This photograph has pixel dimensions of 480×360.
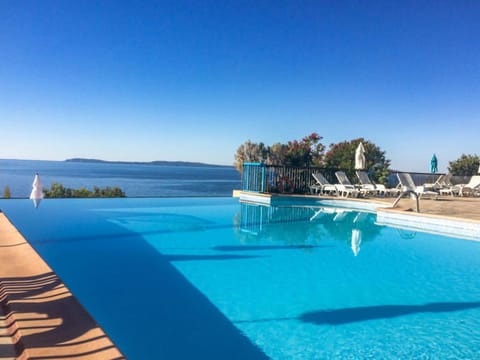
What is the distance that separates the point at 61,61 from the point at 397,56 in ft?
49.6

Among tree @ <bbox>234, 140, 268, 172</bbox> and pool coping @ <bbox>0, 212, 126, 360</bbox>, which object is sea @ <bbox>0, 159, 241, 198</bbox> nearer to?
tree @ <bbox>234, 140, 268, 172</bbox>

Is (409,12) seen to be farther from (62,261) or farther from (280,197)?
(62,261)

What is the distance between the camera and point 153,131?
3278 centimetres

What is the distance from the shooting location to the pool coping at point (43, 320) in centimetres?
213

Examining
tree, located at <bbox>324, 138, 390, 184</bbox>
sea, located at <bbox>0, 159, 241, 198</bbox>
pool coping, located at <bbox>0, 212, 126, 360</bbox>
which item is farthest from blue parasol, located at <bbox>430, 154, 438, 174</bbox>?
pool coping, located at <bbox>0, 212, 126, 360</bbox>

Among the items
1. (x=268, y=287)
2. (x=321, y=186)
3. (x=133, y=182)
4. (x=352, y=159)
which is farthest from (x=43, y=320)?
(x=133, y=182)

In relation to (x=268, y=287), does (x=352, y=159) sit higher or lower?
higher

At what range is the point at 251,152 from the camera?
834 inches

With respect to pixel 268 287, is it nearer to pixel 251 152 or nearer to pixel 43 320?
pixel 43 320

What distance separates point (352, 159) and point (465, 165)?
301 inches

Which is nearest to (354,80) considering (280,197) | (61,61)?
(280,197)

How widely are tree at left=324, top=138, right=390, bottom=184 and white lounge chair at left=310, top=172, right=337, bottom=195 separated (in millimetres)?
1628

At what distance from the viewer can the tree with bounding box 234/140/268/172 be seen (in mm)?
20763

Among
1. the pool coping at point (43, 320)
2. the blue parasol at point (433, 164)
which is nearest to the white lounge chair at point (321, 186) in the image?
the blue parasol at point (433, 164)
